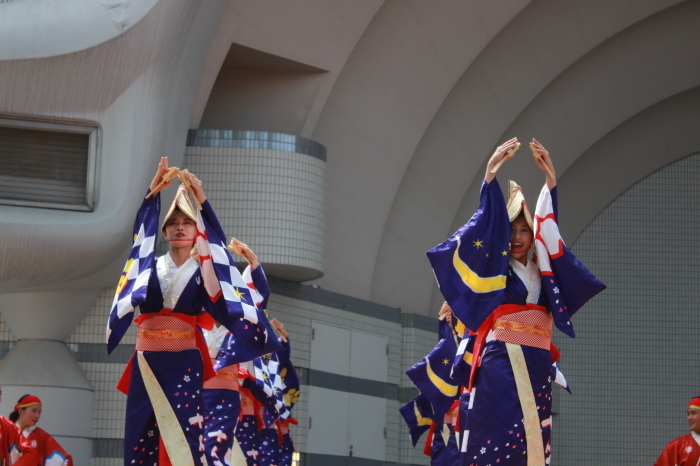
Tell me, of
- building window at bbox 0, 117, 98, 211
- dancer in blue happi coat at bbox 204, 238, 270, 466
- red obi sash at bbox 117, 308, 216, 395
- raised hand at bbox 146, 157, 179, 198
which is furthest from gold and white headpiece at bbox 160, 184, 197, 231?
building window at bbox 0, 117, 98, 211

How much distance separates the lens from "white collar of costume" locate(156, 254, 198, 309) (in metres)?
6.64

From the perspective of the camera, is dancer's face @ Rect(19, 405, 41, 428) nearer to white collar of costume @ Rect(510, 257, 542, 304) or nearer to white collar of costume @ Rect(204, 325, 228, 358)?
white collar of costume @ Rect(204, 325, 228, 358)

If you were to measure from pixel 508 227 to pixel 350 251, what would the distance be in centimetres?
840

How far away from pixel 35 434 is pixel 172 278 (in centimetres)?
277

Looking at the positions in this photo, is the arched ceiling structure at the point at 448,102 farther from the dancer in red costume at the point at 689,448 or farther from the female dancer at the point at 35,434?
the dancer in red costume at the point at 689,448

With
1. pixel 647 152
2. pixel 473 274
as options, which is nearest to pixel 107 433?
pixel 473 274

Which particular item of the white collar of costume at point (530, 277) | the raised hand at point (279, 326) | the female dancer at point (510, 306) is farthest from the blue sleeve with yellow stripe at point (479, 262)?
the raised hand at point (279, 326)

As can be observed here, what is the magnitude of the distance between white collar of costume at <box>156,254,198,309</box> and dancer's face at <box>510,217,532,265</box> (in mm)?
1883

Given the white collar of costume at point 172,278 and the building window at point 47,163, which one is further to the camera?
the building window at point 47,163

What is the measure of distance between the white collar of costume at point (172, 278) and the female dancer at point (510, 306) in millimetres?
1459

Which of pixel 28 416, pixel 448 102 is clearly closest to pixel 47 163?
pixel 28 416

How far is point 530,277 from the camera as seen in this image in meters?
6.42

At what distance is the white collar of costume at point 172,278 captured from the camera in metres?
6.64

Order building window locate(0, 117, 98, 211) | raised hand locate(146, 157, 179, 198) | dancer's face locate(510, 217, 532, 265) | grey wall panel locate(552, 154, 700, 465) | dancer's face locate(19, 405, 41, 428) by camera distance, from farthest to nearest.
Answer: grey wall panel locate(552, 154, 700, 465)
building window locate(0, 117, 98, 211)
dancer's face locate(19, 405, 41, 428)
raised hand locate(146, 157, 179, 198)
dancer's face locate(510, 217, 532, 265)
